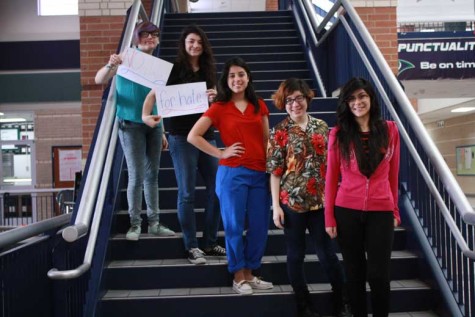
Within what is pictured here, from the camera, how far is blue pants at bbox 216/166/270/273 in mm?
3051

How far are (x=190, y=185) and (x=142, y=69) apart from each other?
2.85ft

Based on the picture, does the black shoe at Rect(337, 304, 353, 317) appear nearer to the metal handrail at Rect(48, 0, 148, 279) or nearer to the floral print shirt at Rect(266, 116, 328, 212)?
the floral print shirt at Rect(266, 116, 328, 212)

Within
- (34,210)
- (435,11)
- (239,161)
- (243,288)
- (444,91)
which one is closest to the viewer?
(239,161)

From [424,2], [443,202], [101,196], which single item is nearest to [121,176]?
[101,196]

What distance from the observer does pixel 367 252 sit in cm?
262

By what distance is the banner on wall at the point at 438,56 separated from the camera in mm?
10812

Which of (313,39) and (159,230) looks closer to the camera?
(159,230)

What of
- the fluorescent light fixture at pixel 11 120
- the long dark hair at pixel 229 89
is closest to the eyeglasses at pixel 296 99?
the long dark hair at pixel 229 89

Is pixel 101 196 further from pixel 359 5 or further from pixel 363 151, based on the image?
pixel 359 5

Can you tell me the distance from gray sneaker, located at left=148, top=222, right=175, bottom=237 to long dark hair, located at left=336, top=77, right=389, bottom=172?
5.35ft

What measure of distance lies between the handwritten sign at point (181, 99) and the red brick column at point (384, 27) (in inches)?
145

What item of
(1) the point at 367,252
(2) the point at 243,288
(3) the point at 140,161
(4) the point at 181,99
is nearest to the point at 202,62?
(4) the point at 181,99

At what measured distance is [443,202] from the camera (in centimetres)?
309

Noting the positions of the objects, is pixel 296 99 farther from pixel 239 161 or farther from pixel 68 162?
pixel 68 162
